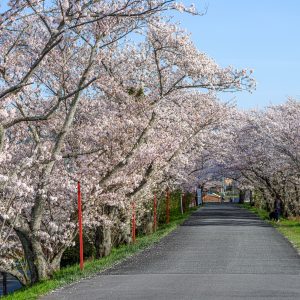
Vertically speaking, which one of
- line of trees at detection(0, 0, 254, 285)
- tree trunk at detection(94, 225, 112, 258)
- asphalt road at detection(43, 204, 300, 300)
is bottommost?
asphalt road at detection(43, 204, 300, 300)

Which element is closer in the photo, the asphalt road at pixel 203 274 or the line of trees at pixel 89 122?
the asphalt road at pixel 203 274

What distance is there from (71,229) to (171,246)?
4.14m

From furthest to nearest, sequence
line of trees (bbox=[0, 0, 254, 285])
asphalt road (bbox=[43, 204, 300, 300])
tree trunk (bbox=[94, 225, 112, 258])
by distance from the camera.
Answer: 1. tree trunk (bbox=[94, 225, 112, 258])
2. line of trees (bbox=[0, 0, 254, 285])
3. asphalt road (bbox=[43, 204, 300, 300])

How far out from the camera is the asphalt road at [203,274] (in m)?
11.7

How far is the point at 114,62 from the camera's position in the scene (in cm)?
2503

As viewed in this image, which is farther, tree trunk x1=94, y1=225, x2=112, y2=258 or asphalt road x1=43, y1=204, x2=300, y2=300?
tree trunk x1=94, y1=225, x2=112, y2=258

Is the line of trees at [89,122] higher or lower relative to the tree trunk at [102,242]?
higher

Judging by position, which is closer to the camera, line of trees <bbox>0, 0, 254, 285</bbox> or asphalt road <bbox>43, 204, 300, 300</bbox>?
asphalt road <bbox>43, 204, 300, 300</bbox>

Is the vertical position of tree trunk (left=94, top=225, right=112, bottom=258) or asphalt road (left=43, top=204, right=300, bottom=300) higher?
tree trunk (left=94, top=225, right=112, bottom=258)

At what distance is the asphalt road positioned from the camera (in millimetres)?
11688

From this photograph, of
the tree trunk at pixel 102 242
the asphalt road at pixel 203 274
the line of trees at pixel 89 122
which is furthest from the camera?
the tree trunk at pixel 102 242

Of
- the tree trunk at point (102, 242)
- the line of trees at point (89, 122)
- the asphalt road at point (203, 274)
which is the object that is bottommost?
the asphalt road at point (203, 274)

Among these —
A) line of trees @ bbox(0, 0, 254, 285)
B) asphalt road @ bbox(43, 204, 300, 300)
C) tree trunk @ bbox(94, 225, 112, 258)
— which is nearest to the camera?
asphalt road @ bbox(43, 204, 300, 300)

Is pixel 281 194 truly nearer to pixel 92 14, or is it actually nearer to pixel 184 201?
pixel 184 201
